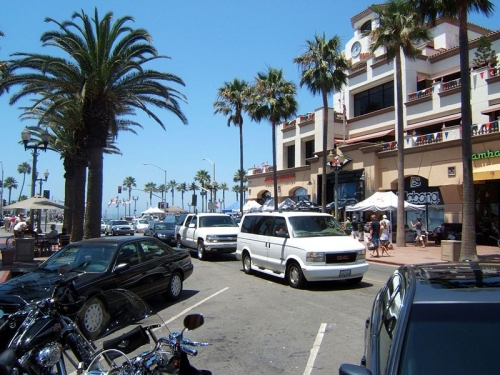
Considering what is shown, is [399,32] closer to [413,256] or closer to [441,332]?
[413,256]

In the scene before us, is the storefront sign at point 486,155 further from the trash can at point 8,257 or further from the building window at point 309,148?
the trash can at point 8,257

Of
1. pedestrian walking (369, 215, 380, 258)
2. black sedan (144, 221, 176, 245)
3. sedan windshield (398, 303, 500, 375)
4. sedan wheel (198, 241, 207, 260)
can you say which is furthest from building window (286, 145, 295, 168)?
sedan windshield (398, 303, 500, 375)

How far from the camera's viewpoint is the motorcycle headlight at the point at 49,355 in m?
3.32

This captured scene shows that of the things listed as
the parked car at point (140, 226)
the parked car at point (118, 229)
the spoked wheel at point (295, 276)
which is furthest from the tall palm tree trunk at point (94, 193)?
the parked car at point (140, 226)

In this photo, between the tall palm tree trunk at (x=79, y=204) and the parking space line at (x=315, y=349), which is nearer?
the parking space line at (x=315, y=349)

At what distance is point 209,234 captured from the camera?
17625mm

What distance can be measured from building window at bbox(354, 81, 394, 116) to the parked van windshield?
24363 millimetres

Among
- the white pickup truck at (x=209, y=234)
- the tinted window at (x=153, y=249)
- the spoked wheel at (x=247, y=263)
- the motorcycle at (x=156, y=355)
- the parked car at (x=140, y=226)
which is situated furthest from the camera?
the parked car at (x=140, y=226)

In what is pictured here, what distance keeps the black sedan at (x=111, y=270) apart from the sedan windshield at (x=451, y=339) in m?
4.53

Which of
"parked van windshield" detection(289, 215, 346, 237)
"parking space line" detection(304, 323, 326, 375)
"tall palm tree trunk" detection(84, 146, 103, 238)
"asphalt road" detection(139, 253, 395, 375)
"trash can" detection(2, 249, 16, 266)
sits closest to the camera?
"parking space line" detection(304, 323, 326, 375)

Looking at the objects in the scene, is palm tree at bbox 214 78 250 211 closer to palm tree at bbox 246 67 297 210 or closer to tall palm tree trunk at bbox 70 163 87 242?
palm tree at bbox 246 67 297 210

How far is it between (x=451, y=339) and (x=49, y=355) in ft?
9.42

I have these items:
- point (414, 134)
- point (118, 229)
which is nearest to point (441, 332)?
point (414, 134)

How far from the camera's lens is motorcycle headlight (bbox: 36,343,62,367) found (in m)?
3.32
